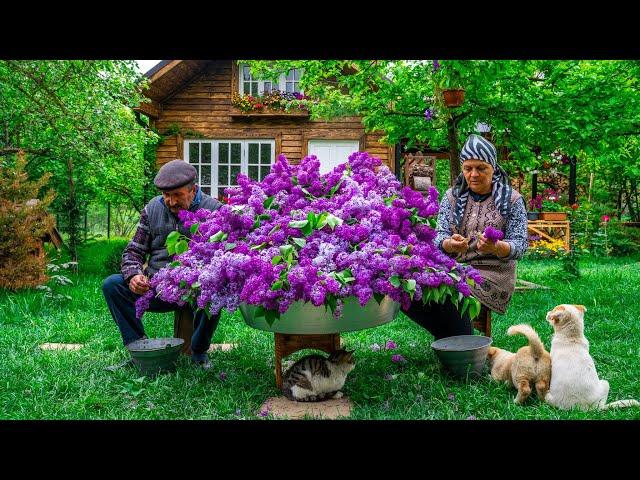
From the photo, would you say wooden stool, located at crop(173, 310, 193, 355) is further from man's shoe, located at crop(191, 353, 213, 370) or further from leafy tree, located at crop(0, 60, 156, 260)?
leafy tree, located at crop(0, 60, 156, 260)

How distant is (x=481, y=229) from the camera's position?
369 cm

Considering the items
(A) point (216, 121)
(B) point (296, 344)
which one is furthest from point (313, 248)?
(A) point (216, 121)

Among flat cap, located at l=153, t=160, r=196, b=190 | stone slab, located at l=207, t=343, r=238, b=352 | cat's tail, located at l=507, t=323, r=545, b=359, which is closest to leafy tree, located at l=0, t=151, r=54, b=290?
stone slab, located at l=207, t=343, r=238, b=352

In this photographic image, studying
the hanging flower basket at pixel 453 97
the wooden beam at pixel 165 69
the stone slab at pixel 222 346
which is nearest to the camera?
the stone slab at pixel 222 346

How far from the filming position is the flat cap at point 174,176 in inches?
146

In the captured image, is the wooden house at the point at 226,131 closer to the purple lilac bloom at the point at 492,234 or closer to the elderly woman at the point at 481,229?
the elderly woman at the point at 481,229

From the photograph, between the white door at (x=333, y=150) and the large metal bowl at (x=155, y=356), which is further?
the white door at (x=333, y=150)

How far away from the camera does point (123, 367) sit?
3797 mm

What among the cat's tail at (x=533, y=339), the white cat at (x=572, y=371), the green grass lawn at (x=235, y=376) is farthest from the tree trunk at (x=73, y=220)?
the white cat at (x=572, y=371)

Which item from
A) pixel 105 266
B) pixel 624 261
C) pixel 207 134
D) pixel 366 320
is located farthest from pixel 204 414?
pixel 207 134

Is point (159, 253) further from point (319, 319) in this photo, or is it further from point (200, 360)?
point (319, 319)

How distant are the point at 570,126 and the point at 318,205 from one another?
3.80 meters

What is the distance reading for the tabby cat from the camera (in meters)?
3.21

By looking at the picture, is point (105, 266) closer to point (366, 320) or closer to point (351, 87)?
point (351, 87)
